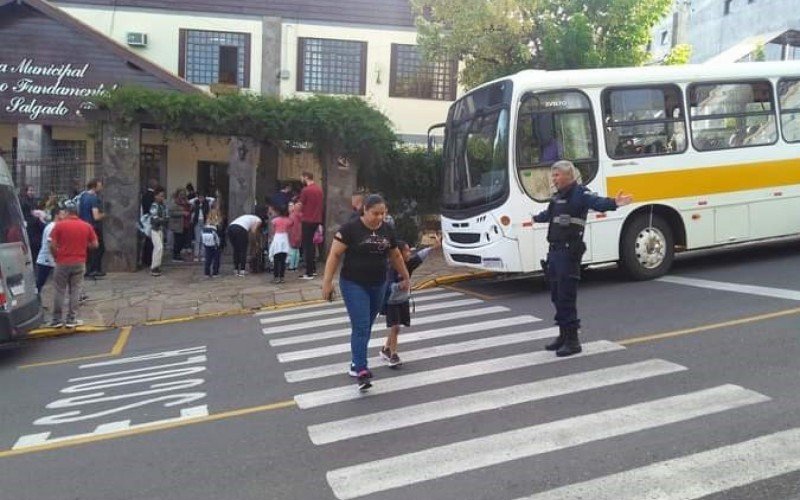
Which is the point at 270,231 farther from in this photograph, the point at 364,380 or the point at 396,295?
the point at 364,380

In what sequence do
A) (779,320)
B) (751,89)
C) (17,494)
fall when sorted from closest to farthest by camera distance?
1. (17,494)
2. (779,320)
3. (751,89)

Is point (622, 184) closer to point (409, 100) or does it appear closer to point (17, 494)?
point (17, 494)

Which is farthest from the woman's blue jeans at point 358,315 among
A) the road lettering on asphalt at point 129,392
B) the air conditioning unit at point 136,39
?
the air conditioning unit at point 136,39

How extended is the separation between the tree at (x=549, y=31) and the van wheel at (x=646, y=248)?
5.33 m

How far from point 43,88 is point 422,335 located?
577 inches

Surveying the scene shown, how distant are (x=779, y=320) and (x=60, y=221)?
30.5ft

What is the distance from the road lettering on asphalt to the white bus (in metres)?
4.48

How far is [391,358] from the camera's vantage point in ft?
21.6

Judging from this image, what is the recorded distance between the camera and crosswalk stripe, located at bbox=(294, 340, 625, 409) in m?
5.83

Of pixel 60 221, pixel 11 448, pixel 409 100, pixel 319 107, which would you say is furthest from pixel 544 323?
pixel 409 100

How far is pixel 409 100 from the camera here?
2272cm

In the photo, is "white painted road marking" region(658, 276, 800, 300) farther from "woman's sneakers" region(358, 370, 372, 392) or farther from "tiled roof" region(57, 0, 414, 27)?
"tiled roof" region(57, 0, 414, 27)

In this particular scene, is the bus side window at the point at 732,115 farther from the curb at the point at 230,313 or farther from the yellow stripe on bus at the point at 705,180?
the curb at the point at 230,313

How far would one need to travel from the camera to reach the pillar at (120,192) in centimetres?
1377
